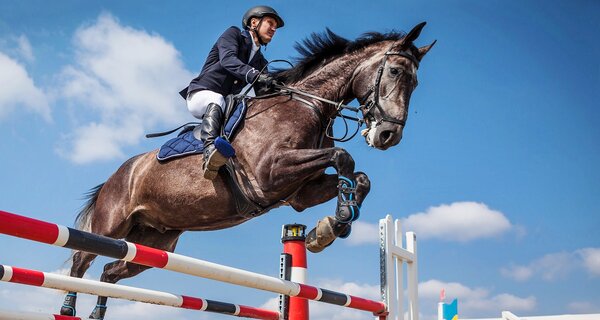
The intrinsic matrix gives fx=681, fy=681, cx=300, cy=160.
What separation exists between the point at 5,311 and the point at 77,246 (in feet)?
4.98

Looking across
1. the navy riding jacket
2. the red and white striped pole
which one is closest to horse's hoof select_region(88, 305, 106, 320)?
the red and white striped pole

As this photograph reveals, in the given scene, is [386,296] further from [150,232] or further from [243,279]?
[150,232]

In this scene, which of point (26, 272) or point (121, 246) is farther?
point (26, 272)

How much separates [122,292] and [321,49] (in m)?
2.59

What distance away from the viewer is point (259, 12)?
545 cm

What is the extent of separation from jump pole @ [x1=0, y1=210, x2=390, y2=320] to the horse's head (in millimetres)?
1169

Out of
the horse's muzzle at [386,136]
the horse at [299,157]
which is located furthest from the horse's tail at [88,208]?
the horse's muzzle at [386,136]

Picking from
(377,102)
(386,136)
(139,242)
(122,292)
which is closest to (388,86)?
(377,102)

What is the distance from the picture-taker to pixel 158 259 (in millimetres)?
3355

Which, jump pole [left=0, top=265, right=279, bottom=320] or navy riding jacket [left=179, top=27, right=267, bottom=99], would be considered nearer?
jump pole [left=0, top=265, right=279, bottom=320]

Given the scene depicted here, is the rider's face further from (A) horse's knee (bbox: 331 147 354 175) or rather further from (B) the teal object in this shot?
(B) the teal object

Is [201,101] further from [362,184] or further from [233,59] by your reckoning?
[362,184]

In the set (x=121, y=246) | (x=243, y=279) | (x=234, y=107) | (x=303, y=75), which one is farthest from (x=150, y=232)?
(x=121, y=246)

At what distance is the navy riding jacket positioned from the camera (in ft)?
17.2
